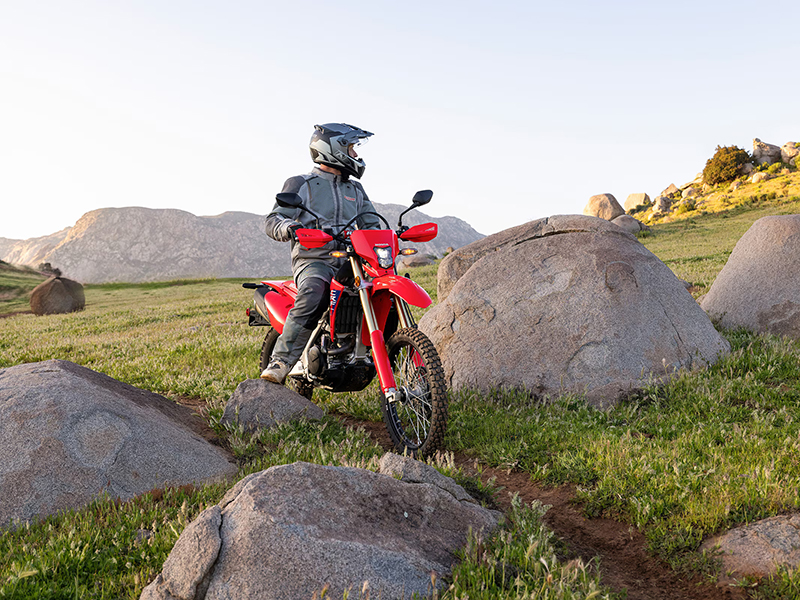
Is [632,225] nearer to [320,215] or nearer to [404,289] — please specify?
[320,215]

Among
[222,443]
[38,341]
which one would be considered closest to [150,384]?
[222,443]

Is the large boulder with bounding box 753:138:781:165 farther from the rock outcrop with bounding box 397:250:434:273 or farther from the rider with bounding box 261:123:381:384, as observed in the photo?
the rider with bounding box 261:123:381:384

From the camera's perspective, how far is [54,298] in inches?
1280

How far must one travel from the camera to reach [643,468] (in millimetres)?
5023

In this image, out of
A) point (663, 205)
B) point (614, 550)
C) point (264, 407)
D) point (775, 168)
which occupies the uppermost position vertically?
point (775, 168)

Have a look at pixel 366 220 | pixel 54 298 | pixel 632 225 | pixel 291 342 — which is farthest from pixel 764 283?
pixel 632 225

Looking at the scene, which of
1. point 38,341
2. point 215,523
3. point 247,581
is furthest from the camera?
point 38,341

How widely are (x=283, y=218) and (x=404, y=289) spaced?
2163 millimetres

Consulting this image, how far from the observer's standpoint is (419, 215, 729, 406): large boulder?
24.9 ft

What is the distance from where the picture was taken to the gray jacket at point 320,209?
24.1ft

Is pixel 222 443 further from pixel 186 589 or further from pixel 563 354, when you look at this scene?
pixel 563 354

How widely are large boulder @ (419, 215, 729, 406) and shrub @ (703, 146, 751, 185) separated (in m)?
66.4

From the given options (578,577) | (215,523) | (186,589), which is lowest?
(578,577)

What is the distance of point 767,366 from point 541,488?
4570 millimetres
